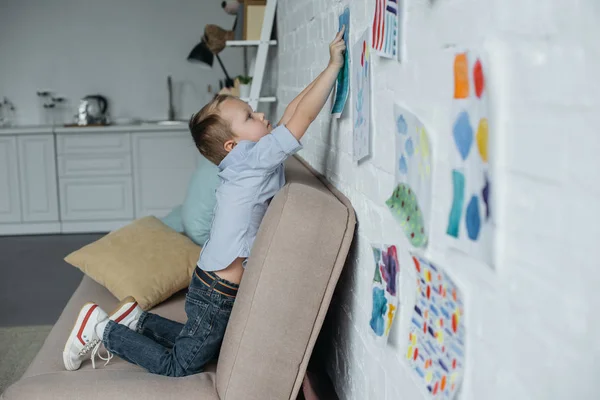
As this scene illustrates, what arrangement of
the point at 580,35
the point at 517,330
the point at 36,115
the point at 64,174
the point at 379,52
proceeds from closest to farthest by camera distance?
the point at 580,35 < the point at 517,330 < the point at 379,52 < the point at 64,174 < the point at 36,115

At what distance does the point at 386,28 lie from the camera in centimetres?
128

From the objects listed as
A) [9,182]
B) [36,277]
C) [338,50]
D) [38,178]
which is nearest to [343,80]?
[338,50]

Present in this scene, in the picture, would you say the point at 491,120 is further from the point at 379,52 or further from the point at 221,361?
the point at 221,361

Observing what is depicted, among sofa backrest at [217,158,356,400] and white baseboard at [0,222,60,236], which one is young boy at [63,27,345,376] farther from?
white baseboard at [0,222,60,236]

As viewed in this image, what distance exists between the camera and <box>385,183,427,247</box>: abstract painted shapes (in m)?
1.11

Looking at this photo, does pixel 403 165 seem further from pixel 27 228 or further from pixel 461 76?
pixel 27 228

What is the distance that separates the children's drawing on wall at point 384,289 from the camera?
1.32m

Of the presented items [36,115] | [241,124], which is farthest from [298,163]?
[36,115]

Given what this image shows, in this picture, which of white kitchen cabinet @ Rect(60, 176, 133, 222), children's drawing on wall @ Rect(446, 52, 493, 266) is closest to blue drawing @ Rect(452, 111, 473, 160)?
children's drawing on wall @ Rect(446, 52, 493, 266)

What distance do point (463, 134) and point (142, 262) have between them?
1.90 m

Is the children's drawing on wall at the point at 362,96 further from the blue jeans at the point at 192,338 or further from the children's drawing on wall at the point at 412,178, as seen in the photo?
the blue jeans at the point at 192,338

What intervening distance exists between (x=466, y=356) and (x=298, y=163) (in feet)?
5.57

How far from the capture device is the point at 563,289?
0.67 metres

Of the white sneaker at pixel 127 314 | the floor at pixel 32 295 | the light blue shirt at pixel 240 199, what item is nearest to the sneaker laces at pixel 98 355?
the white sneaker at pixel 127 314
